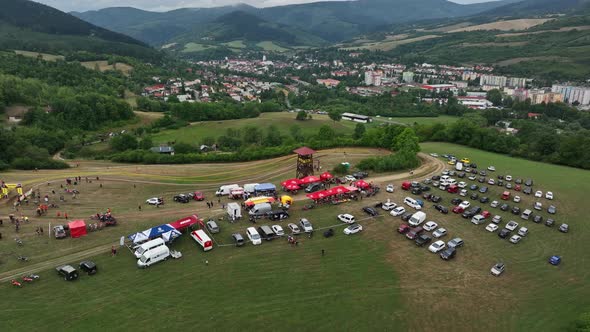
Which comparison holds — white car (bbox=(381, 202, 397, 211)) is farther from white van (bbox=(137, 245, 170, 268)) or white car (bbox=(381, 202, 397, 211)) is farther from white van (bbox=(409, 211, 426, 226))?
white van (bbox=(137, 245, 170, 268))

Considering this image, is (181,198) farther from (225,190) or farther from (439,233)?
(439,233)

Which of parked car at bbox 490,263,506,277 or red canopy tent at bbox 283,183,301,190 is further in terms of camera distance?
red canopy tent at bbox 283,183,301,190

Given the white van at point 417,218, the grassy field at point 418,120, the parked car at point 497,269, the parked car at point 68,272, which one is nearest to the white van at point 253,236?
the parked car at point 68,272

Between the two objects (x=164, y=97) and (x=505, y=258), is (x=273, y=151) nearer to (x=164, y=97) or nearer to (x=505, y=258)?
(x=505, y=258)

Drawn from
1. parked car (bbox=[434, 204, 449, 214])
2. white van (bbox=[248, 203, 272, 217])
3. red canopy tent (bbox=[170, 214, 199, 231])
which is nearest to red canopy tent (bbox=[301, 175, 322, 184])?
white van (bbox=[248, 203, 272, 217])

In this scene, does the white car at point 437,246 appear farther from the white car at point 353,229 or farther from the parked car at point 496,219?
the parked car at point 496,219

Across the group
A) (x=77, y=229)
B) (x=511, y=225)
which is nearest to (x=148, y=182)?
(x=77, y=229)

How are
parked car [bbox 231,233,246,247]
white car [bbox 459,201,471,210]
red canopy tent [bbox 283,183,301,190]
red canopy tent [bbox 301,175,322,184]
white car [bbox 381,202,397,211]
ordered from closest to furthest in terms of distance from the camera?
parked car [bbox 231,233,246,247] < white car [bbox 381,202,397,211] < white car [bbox 459,201,471,210] < red canopy tent [bbox 283,183,301,190] < red canopy tent [bbox 301,175,322,184]
